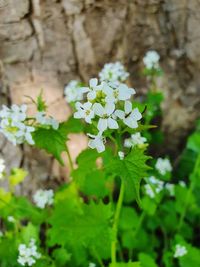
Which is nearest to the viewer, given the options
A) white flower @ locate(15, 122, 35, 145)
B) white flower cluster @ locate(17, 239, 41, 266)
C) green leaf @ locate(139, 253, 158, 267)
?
white flower @ locate(15, 122, 35, 145)

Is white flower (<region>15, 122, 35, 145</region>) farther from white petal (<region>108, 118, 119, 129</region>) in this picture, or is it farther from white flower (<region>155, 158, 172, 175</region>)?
white flower (<region>155, 158, 172, 175</region>)

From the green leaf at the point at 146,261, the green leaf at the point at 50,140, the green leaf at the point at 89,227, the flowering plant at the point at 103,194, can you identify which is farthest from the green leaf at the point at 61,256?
the green leaf at the point at 50,140

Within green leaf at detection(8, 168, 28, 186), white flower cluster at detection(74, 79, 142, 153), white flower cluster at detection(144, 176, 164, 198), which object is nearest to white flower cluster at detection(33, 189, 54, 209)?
green leaf at detection(8, 168, 28, 186)

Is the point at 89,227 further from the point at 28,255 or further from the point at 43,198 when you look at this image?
the point at 43,198

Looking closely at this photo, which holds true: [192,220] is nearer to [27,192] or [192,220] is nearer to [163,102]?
[163,102]

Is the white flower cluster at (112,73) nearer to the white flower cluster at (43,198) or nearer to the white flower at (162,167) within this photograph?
the white flower at (162,167)

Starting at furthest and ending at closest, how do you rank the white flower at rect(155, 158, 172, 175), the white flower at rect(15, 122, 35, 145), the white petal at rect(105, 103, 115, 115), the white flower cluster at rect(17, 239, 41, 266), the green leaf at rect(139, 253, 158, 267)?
the white flower at rect(155, 158, 172, 175)
the green leaf at rect(139, 253, 158, 267)
the white flower cluster at rect(17, 239, 41, 266)
the white flower at rect(15, 122, 35, 145)
the white petal at rect(105, 103, 115, 115)

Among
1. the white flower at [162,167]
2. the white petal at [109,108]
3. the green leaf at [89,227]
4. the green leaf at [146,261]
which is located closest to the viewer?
the white petal at [109,108]
